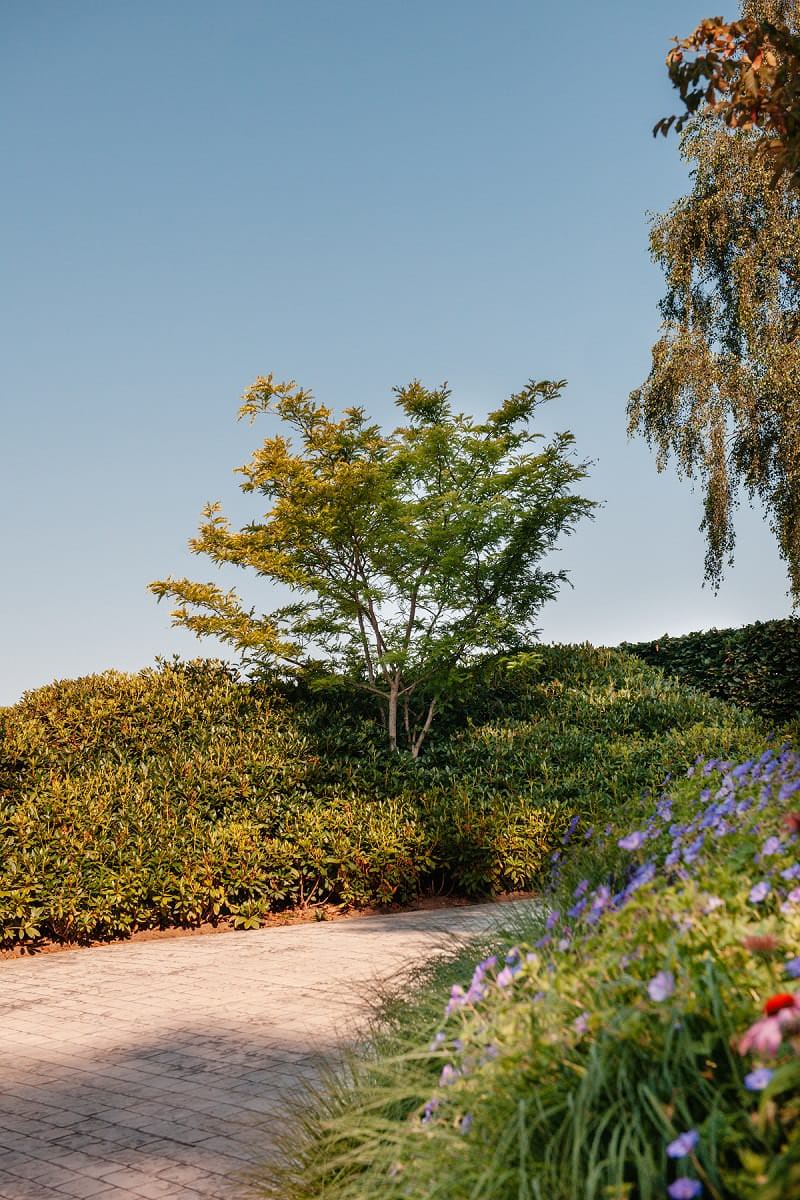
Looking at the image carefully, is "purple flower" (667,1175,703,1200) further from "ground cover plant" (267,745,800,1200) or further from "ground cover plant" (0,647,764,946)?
"ground cover plant" (0,647,764,946)

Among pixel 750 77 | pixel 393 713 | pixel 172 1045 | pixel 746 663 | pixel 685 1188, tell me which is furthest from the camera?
pixel 746 663

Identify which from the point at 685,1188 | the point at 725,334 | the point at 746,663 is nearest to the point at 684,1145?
the point at 685,1188

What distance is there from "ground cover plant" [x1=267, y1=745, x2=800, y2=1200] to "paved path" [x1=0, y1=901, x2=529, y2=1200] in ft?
2.15

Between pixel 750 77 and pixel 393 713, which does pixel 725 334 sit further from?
pixel 750 77

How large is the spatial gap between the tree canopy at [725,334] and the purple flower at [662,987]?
47.7ft

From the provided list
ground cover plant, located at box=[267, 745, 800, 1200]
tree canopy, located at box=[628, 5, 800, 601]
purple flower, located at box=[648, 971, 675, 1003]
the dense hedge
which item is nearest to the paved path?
ground cover plant, located at box=[267, 745, 800, 1200]

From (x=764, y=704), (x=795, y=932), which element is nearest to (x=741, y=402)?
(x=764, y=704)

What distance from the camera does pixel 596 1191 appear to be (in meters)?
2.01

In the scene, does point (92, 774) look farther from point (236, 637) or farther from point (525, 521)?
point (525, 521)

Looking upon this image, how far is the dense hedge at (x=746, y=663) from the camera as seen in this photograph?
46.0 feet

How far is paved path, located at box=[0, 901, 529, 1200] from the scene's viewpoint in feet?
11.3

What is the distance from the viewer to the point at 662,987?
2.09m

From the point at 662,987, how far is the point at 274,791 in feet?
24.4

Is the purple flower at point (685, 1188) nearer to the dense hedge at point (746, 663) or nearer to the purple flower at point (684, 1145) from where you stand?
the purple flower at point (684, 1145)
